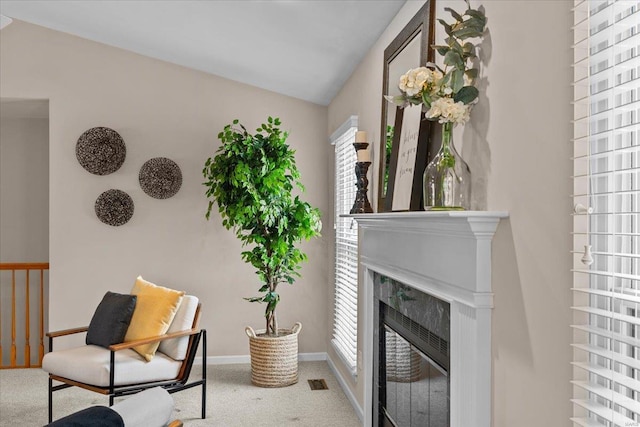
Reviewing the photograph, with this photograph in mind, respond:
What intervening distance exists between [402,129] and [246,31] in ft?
5.64

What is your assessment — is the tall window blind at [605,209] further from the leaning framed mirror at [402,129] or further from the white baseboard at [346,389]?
the white baseboard at [346,389]

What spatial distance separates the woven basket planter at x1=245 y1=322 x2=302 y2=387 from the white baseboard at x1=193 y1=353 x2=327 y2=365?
2.38ft

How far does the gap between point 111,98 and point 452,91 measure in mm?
4138

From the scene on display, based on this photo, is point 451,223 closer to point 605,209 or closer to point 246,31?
point 605,209

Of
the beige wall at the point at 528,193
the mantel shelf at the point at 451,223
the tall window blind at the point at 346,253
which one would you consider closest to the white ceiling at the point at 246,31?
the tall window blind at the point at 346,253

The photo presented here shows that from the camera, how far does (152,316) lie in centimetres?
383

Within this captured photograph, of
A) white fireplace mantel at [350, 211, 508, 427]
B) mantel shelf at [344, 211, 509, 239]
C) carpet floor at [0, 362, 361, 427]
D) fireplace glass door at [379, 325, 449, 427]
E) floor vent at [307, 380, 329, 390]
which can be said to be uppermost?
mantel shelf at [344, 211, 509, 239]

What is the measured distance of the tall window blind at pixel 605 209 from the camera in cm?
125

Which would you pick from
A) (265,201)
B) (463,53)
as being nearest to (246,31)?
(265,201)

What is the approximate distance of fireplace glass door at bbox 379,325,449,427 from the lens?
7.49 ft

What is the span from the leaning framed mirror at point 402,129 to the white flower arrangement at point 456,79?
1.23ft

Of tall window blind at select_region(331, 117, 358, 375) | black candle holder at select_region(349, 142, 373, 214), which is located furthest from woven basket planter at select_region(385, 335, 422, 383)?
tall window blind at select_region(331, 117, 358, 375)

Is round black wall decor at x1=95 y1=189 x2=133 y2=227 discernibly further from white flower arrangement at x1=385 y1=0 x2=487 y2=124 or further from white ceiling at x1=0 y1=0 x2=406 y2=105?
white flower arrangement at x1=385 y1=0 x2=487 y2=124

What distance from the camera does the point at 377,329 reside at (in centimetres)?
329
